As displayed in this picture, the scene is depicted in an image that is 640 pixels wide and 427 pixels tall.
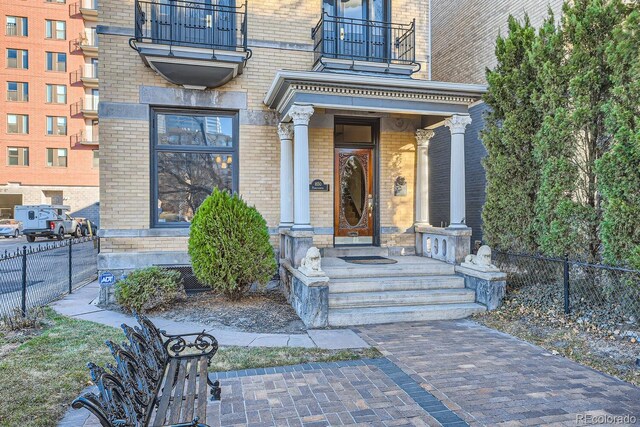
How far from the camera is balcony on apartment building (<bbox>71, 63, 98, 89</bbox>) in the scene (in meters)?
30.6

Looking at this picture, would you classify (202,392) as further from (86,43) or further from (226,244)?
(86,43)

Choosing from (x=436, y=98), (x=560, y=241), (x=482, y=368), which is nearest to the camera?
(x=482, y=368)

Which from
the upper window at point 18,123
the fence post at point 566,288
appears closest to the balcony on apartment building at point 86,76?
the upper window at point 18,123

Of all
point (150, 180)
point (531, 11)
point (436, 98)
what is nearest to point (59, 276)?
point (150, 180)

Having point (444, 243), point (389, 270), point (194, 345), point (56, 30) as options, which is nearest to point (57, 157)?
point (56, 30)

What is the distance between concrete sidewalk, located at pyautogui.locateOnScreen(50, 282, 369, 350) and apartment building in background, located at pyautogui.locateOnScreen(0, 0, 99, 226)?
27.7m

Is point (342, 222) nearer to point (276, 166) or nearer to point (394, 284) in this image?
point (276, 166)

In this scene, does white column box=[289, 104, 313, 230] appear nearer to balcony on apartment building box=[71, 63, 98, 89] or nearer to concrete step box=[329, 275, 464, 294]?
concrete step box=[329, 275, 464, 294]

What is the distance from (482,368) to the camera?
14.7 feet

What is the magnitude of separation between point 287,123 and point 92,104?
29.1m

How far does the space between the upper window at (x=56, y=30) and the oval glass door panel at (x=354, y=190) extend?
105 feet

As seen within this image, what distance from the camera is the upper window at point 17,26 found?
2984cm

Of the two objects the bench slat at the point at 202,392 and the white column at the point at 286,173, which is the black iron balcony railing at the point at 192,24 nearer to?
the white column at the point at 286,173

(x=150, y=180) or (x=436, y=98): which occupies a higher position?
(x=436, y=98)
